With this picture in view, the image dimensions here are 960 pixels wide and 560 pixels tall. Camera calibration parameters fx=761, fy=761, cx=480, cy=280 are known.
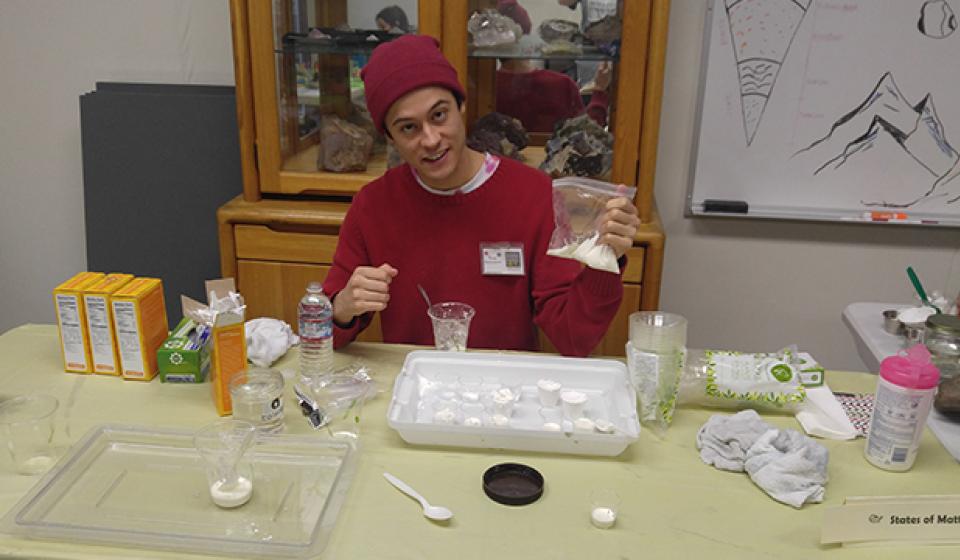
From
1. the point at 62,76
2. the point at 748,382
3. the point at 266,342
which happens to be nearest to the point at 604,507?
the point at 748,382

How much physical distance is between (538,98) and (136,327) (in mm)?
1482

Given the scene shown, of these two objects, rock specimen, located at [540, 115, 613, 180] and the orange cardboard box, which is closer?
the orange cardboard box

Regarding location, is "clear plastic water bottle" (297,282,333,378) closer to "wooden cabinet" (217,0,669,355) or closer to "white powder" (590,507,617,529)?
"white powder" (590,507,617,529)

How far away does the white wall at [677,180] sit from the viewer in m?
2.68

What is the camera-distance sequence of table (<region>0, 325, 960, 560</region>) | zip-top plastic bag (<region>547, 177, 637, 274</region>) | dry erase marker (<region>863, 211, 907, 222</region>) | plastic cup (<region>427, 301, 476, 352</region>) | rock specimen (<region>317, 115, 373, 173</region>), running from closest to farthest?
table (<region>0, 325, 960, 560</region>), zip-top plastic bag (<region>547, 177, 637, 274</region>), plastic cup (<region>427, 301, 476, 352</region>), rock specimen (<region>317, 115, 373, 173</region>), dry erase marker (<region>863, 211, 907, 222</region>)

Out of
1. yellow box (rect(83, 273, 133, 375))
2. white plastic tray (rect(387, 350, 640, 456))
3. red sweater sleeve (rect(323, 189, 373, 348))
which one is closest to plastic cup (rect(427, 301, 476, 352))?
white plastic tray (rect(387, 350, 640, 456))

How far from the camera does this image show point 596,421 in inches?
50.1

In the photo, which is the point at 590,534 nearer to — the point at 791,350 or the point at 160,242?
the point at 791,350

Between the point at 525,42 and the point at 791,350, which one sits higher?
the point at 525,42

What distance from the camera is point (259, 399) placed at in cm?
125

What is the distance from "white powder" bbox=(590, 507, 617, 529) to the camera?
1.05 meters

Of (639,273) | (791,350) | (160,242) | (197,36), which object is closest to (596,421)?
(791,350)

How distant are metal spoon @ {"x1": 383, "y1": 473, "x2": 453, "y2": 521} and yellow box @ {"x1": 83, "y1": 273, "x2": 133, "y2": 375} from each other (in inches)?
25.5

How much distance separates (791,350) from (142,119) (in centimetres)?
219
